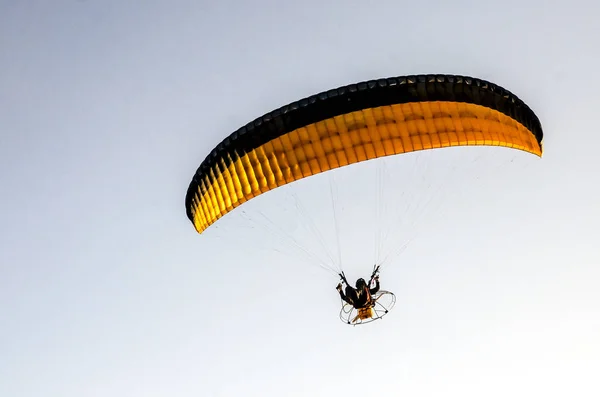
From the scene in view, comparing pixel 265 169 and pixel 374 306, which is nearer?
pixel 265 169

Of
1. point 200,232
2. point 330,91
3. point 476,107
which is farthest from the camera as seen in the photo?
point 200,232

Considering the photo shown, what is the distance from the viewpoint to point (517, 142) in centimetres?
1755

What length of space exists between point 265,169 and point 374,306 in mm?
4968

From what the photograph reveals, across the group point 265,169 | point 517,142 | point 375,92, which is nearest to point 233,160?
point 265,169

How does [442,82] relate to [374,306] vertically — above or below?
above

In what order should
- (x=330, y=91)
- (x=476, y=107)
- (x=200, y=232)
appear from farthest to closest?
(x=200, y=232) < (x=476, y=107) < (x=330, y=91)

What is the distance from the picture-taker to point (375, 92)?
15.6 meters

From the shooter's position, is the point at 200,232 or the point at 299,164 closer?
the point at 299,164

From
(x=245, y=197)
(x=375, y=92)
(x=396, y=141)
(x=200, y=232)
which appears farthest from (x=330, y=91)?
(x=200, y=232)

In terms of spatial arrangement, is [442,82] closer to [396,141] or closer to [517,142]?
[396,141]

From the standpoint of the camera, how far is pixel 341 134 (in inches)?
639

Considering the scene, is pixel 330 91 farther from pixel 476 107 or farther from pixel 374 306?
pixel 374 306

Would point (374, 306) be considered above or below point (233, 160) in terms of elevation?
below

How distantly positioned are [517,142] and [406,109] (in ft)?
10.8
